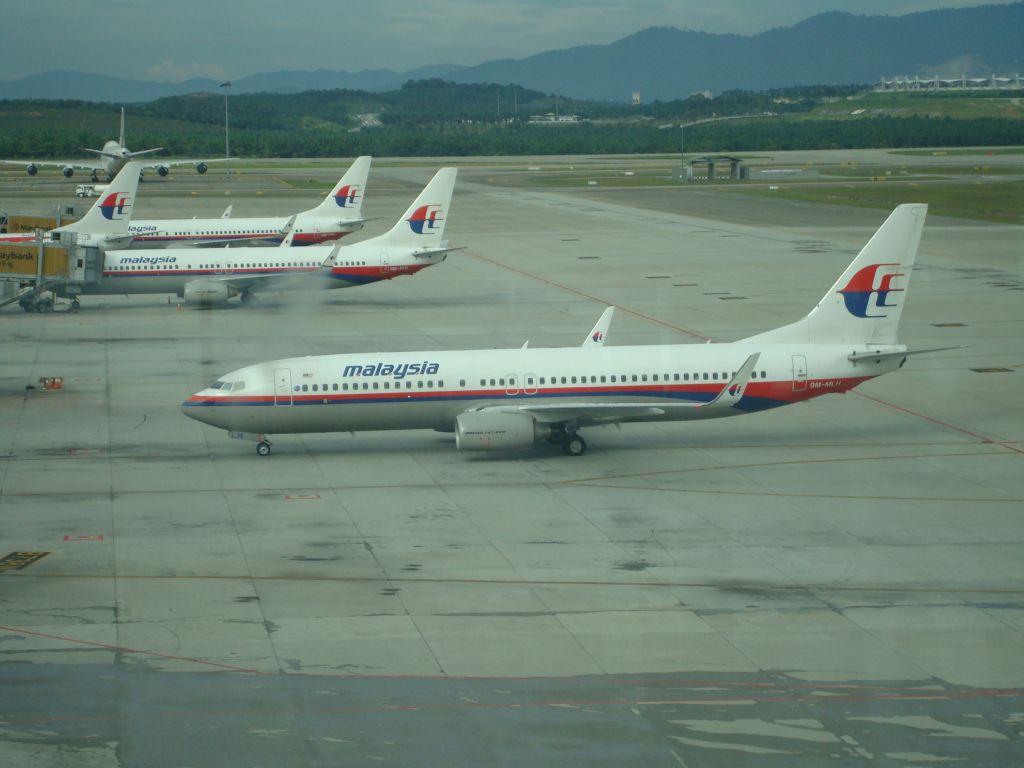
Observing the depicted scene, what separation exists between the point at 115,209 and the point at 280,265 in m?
12.5

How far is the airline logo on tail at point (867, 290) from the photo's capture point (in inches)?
1687

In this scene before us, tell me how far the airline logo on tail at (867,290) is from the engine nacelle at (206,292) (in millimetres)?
38285

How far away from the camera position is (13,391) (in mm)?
51375

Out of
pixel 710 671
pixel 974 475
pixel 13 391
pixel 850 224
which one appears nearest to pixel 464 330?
pixel 13 391

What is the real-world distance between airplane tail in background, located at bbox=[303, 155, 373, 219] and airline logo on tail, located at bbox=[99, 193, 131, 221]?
40.2 ft

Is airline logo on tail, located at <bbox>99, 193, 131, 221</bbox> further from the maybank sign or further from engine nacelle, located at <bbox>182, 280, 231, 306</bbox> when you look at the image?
the maybank sign

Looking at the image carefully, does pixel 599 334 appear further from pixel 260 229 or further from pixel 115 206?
pixel 260 229

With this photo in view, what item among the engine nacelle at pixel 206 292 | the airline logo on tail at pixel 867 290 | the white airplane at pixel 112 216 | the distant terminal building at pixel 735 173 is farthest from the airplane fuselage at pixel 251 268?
the distant terminal building at pixel 735 173

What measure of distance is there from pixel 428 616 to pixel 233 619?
12.8 ft

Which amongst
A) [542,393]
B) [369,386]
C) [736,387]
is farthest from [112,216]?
[736,387]

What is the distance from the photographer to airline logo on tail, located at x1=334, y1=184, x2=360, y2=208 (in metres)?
86.8

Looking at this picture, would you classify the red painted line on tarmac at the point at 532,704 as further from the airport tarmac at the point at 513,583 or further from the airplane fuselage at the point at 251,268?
the airplane fuselage at the point at 251,268

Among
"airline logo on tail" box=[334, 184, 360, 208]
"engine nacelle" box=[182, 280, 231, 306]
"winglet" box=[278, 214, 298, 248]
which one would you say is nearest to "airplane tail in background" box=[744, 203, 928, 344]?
"engine nacelle" box=[182, 280, 231, 306]

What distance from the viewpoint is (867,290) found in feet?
141
